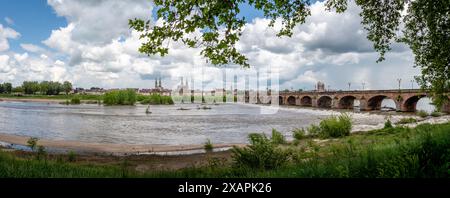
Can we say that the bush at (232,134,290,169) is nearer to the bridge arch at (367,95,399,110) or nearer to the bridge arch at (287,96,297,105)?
the bridge arch at (367,95,399,110)

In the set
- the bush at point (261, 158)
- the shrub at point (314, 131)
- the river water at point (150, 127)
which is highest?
the bush at point (261, 158)

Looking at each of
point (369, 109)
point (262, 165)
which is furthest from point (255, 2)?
point (369, 109)

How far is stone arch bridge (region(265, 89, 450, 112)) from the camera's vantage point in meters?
84.4

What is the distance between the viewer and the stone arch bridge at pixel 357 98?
84.4 meters

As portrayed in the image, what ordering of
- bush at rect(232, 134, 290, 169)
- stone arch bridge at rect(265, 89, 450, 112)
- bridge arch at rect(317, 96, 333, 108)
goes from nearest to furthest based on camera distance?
bush at rect(232, 134, 290, 169) → stone arch bridge at rect(265, 89, 450, 112) → bridge arch at rect(317, 96, 333, 108)

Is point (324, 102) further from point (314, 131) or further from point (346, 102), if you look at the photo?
point (314, 131)

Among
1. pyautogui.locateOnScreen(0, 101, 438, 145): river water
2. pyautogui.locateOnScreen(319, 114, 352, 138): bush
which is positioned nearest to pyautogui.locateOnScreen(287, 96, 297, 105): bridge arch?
pyautogui.locateOnScreen(0, 101, 438, 145): river water

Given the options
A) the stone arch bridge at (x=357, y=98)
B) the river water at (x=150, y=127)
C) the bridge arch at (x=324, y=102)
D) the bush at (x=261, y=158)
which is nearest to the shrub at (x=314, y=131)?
the river water at (x=150, y=127)

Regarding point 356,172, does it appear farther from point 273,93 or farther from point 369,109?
point 273,93

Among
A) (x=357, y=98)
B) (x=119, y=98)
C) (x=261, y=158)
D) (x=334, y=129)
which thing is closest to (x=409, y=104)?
(x=357, y=98)

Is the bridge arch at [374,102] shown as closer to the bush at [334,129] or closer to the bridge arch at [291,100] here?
the bridge arch at [291,100]

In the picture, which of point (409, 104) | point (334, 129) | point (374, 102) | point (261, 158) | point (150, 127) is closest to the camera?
point (261, 158)

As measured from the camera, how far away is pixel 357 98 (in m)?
107
